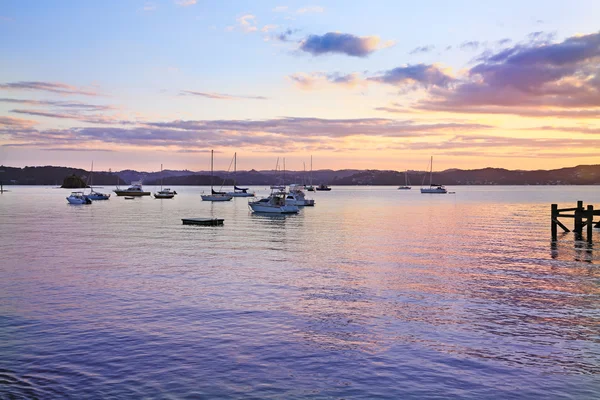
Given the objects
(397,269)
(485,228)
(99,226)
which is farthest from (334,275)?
(99,226)

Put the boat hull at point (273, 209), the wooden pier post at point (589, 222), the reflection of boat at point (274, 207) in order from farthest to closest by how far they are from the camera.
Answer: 1. the reflection of boat at point (274, 207)
2. the boat hull at point (273, 209)
3. the wooden pier post at point (589, 222)

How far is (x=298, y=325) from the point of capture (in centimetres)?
1953

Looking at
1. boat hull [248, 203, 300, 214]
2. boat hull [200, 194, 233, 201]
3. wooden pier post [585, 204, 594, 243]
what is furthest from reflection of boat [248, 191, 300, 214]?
boat hull [200, 194, 233, 201]

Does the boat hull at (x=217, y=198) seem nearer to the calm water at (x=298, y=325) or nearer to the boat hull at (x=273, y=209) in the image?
the boat hull at (x=273, y=209)

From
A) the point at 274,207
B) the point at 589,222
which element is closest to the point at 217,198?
the point at 274,207

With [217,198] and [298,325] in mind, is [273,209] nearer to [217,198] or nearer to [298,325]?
[217,198]

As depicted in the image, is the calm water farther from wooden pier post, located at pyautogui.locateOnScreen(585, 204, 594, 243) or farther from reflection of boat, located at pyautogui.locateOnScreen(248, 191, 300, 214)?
reflection of boat, located at pyautogui.locateOnScreen(248, 191, 300, 214)

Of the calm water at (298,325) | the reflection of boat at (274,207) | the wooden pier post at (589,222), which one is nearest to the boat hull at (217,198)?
the reflection of boat at (274,207)

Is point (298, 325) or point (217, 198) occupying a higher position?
point (217, 198)

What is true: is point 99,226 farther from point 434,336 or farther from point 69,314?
point 434,336

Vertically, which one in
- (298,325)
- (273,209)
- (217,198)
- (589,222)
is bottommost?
(298,325)

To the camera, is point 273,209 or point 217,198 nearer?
point 273,209

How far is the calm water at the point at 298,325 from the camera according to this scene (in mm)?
13719

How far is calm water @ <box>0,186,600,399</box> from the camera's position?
45.0 feet
